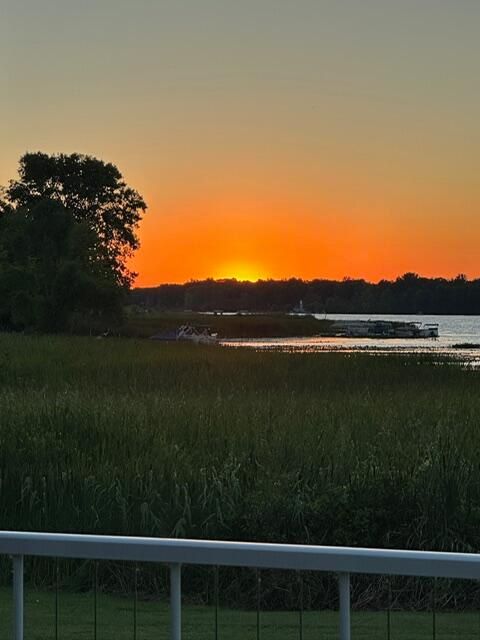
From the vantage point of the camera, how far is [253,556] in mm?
2152

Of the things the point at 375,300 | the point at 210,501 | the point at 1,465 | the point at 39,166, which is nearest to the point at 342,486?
the point at 210,501

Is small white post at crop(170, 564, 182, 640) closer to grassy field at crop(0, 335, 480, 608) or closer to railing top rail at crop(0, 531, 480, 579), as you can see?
railing top rail at crop(0, 531, 480, 579)

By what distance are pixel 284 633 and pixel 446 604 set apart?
195cm

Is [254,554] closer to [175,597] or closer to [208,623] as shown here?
[175,597]

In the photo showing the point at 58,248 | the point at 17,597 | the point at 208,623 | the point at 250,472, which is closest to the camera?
the point at 17,597

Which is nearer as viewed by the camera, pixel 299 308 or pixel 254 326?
pixel 254 326

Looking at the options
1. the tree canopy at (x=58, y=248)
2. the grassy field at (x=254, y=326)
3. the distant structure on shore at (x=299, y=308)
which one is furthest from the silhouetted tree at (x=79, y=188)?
the distant structure on shore at (x=299, y=308)

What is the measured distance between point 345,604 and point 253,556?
29 centimetres

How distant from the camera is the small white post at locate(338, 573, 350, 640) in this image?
2.19 meters

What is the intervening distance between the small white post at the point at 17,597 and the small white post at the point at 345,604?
916mm

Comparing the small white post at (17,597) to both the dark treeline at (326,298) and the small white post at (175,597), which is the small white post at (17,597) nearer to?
the small white post at (175,597)

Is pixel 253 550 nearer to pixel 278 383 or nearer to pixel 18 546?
pixel 18 546

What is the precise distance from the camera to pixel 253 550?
2.15 metres

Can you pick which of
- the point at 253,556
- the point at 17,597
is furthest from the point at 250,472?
the point at 253,556
